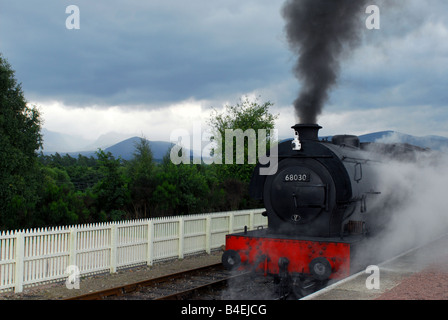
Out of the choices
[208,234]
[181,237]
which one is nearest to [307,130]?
[181,237]

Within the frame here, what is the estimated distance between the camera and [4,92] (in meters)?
16.0

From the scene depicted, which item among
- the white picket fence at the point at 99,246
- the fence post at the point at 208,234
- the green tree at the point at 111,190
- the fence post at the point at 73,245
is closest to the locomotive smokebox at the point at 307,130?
the white picket fence at the point at 99,246

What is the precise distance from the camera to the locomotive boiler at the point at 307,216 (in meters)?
7.62

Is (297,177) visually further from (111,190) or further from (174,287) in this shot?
(111,190)

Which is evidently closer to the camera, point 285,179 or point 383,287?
point 383,287

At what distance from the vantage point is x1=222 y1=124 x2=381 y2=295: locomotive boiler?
7.62 meters

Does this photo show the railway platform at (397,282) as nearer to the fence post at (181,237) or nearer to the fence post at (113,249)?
the fence post at (113,249)

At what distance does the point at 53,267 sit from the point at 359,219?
6.44m

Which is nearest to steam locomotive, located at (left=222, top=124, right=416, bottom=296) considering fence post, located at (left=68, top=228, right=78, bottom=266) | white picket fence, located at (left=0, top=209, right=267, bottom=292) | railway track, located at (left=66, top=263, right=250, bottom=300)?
railway track, located at (left=66, top=263, right=250, bottom=300)

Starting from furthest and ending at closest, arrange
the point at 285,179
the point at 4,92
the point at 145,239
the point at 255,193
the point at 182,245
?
the point at 4,92, the point at 182,245, the point at 145,239, the point at 255,193, the point at 285,179

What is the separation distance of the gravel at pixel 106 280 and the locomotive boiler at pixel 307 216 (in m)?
2.59

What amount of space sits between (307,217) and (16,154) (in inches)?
457

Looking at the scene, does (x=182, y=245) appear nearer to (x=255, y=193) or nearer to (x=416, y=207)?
(x=255, y=193)
